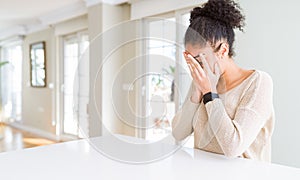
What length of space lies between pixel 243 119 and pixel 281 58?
4.73 feet

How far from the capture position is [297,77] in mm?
2006

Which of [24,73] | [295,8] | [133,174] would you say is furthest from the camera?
[24,73]

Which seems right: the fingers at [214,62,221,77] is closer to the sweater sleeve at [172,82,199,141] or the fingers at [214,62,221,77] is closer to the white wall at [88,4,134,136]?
the sweater sleeve at [172,82,199,141]

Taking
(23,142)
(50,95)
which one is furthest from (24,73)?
(23,142)

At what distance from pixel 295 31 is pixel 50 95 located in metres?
4.25

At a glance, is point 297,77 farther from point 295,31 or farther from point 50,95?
point 50,95

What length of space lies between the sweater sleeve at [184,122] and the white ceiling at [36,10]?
264 cm

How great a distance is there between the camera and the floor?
435cm

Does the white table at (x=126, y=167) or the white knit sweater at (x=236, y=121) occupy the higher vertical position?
the white knit sweater at (x=236, y=121)

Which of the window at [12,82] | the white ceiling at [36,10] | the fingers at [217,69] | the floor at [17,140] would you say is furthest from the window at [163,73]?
the window at [12,82]

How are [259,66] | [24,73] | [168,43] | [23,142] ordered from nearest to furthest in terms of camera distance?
[168,43] → [259,66] → [23,142] → [24,73]

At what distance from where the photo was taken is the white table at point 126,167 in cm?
72

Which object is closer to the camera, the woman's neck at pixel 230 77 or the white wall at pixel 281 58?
the woman's neck at pixel 230 77

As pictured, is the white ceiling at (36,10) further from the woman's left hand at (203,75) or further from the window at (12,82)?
the woman's left hand at (203,75)
